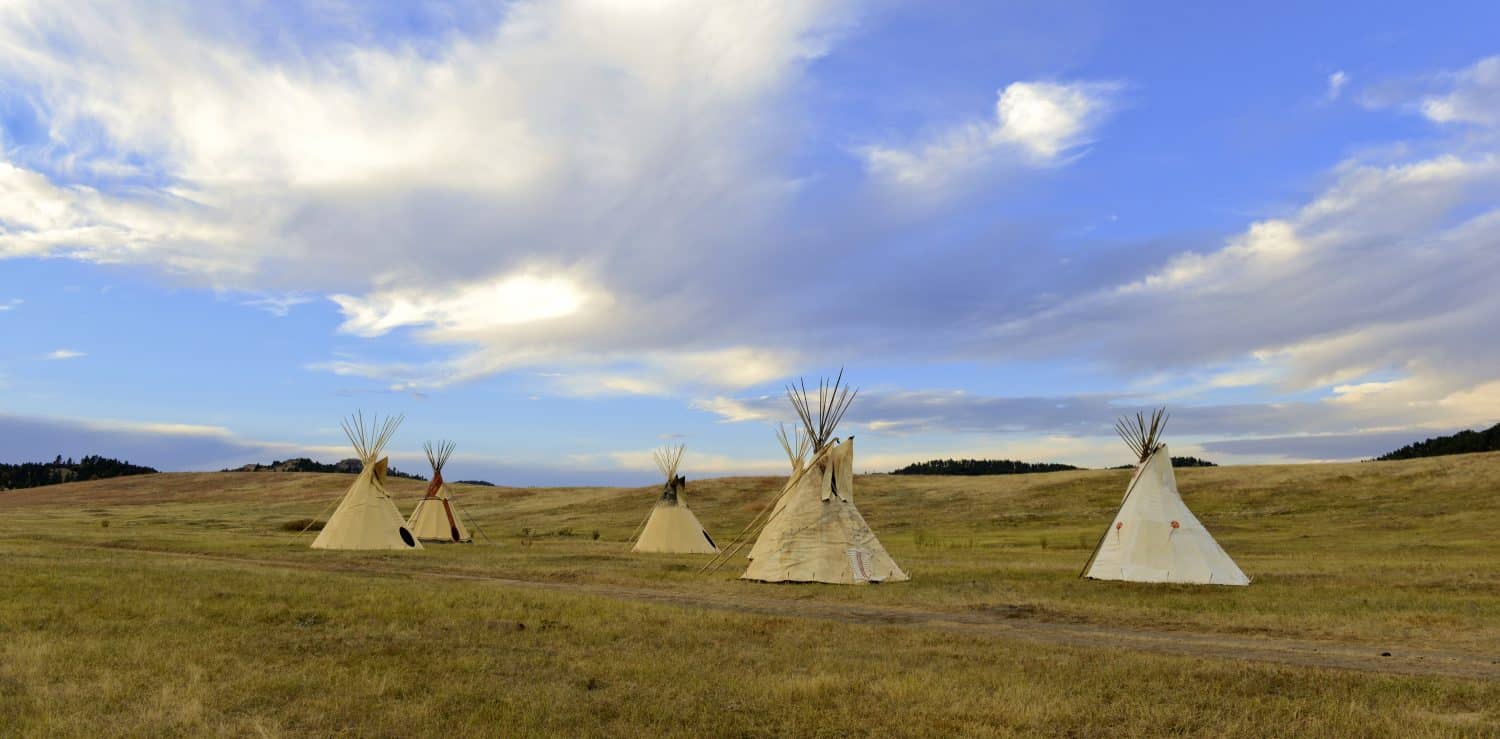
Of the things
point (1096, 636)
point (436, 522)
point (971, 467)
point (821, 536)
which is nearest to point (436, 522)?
point (436, 522)

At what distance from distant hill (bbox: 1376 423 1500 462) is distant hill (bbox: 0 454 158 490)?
106 metres

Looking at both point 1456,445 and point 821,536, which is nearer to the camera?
point 821,536

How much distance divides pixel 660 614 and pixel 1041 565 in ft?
41.2

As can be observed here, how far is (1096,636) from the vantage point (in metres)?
11.8

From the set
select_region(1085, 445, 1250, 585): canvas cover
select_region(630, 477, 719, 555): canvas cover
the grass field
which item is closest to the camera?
the grass field

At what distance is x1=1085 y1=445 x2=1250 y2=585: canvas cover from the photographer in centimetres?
1856

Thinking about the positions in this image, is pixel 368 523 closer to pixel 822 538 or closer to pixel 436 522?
pixel 436 522

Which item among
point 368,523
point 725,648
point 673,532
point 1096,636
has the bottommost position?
point 1096,636

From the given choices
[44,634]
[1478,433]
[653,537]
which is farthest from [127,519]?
[1478,433]

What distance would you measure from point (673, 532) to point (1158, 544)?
16296 millimetres

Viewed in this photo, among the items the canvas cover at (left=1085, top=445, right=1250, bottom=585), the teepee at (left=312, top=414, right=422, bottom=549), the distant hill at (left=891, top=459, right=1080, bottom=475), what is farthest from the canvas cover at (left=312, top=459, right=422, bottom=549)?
the distant hill at (left=891, top=459, right=1080, bottom=475)

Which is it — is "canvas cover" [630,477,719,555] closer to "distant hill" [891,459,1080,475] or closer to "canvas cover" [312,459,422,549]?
"canvas cover" [312,459,422,549]

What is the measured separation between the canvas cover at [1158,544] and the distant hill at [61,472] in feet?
307

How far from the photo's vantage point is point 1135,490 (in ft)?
65.6
